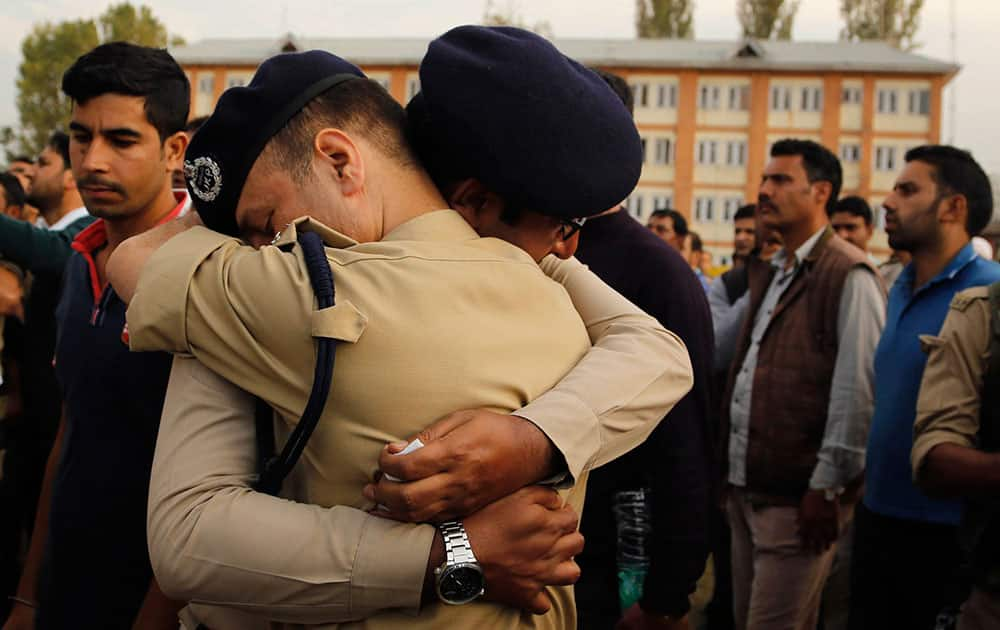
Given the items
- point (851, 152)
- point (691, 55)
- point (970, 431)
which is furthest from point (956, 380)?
point (851, 152)

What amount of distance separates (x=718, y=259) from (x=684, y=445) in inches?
1807

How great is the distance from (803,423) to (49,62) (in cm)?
5149

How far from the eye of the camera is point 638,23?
50.5m

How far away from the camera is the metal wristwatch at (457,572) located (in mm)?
1244

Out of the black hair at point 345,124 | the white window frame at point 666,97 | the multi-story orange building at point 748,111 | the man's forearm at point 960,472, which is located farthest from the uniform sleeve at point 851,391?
the white window frame at point 666,97

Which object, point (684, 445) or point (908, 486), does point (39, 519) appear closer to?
point (684, 445)

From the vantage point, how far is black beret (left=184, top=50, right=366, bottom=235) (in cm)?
142

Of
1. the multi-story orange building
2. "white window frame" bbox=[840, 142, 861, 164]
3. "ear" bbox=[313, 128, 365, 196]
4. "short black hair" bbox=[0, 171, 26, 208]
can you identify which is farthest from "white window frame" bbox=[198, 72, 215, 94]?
"ear" bbox=[313, 128, 365, 196]

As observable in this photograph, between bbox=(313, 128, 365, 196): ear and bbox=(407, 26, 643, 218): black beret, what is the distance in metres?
0.15

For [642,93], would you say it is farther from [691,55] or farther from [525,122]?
[525,122]

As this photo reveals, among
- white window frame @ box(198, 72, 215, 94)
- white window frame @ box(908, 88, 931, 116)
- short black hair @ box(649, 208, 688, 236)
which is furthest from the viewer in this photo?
white window frame @ box(198, 72, 215, 94)

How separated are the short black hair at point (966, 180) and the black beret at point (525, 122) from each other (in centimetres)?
387

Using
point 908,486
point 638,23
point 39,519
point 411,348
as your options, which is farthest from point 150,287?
point 638,23

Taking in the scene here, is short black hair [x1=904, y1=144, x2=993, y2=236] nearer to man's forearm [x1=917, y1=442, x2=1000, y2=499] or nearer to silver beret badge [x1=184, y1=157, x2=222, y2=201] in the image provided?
man's forearm [x1=917, y1=442, x2=1000, y2=499]
